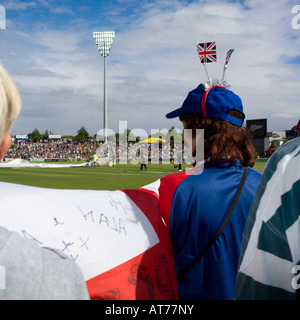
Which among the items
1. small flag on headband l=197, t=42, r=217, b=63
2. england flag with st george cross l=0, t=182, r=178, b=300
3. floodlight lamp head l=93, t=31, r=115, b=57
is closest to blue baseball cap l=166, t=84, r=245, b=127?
england flag with st george cross l=0, t=182, r=178, b=300

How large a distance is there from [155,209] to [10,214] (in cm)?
74

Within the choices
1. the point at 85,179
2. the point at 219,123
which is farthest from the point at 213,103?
the point at 85,179

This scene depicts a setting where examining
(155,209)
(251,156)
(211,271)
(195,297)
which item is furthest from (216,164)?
(195,297)

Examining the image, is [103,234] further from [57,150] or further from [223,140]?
[57,150]

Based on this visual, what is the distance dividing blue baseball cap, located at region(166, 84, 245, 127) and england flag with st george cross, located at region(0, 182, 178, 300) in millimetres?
592

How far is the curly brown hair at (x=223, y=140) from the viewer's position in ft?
6.07

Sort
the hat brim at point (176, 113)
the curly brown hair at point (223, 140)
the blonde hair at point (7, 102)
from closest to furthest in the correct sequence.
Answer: the blonde hair at point (7, 102)
the curly brown hair at point (223, 140)
the hat brim at point (176, 113)

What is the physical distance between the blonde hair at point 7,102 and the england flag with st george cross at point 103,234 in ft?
1.65

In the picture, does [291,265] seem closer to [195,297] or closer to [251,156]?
[195,297]

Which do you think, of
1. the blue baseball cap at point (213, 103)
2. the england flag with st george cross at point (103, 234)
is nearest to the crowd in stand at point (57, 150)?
the blue baseball cap at point (213, 103)

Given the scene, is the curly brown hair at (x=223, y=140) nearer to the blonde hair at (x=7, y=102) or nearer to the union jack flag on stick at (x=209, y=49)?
the blonde hair at (x=7, y=102)

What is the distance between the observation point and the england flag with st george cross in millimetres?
1344

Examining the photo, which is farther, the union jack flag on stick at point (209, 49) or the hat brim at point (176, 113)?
the union jack flag on stick at point (209, 49)

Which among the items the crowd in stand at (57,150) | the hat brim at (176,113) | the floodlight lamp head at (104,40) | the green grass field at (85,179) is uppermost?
the floodlight lamp head at (104,40)
